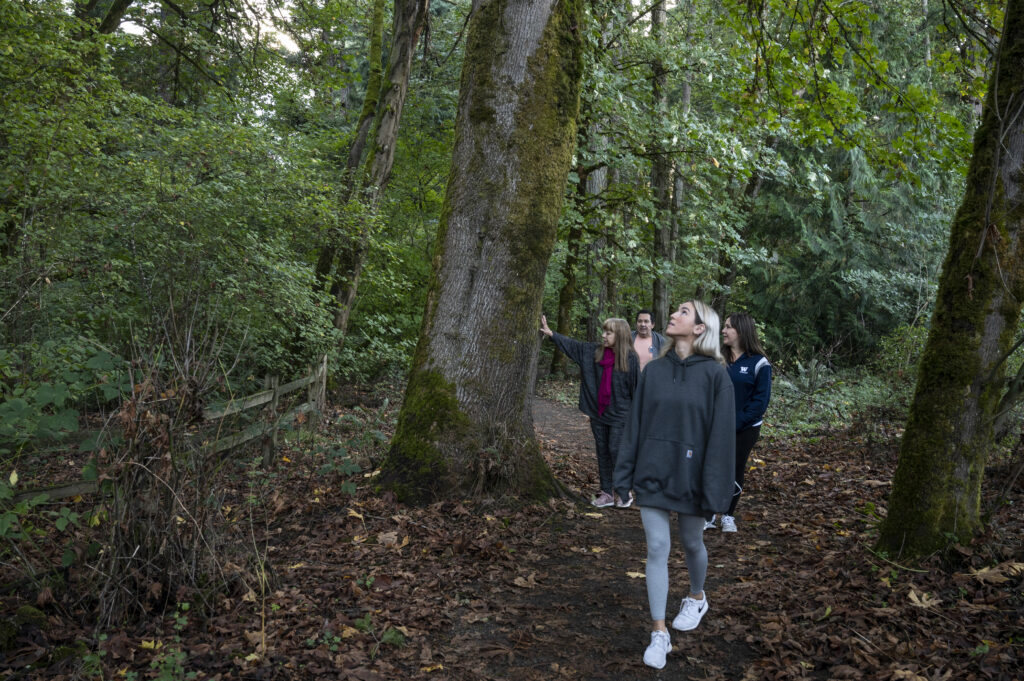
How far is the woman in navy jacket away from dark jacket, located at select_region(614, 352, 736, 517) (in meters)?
2.08

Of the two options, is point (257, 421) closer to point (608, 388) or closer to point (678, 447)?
point (608, 388)

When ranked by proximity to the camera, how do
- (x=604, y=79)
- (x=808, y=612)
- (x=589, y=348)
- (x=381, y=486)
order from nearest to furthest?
(x=808, y=612)
(x=381, y=486)
(x=589, y=348)
(x=604, y=79)

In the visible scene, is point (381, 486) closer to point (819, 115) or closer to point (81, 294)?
point (81, 294)

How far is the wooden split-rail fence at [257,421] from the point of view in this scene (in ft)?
13.7

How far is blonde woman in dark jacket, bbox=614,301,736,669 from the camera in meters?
3.60

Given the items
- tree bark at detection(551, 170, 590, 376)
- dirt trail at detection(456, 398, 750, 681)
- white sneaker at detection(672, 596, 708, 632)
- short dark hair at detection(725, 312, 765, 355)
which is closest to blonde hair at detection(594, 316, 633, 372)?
short dark hair at detection(725, 312, 765, 355)

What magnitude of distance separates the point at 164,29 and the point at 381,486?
13.3 metres

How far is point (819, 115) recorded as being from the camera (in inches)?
319

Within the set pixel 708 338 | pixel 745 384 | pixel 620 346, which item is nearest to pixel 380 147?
pixel 620 346

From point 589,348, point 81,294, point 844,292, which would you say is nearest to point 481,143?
point 589,348

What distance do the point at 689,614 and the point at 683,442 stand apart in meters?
1.14

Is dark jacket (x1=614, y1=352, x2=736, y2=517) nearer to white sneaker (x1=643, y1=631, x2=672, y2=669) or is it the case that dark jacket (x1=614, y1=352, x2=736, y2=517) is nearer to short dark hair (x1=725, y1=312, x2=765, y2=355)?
white sneaker (x1=643, y1=631, x2=672, y2=669)

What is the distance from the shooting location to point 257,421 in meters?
6.36

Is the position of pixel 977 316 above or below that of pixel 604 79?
below
